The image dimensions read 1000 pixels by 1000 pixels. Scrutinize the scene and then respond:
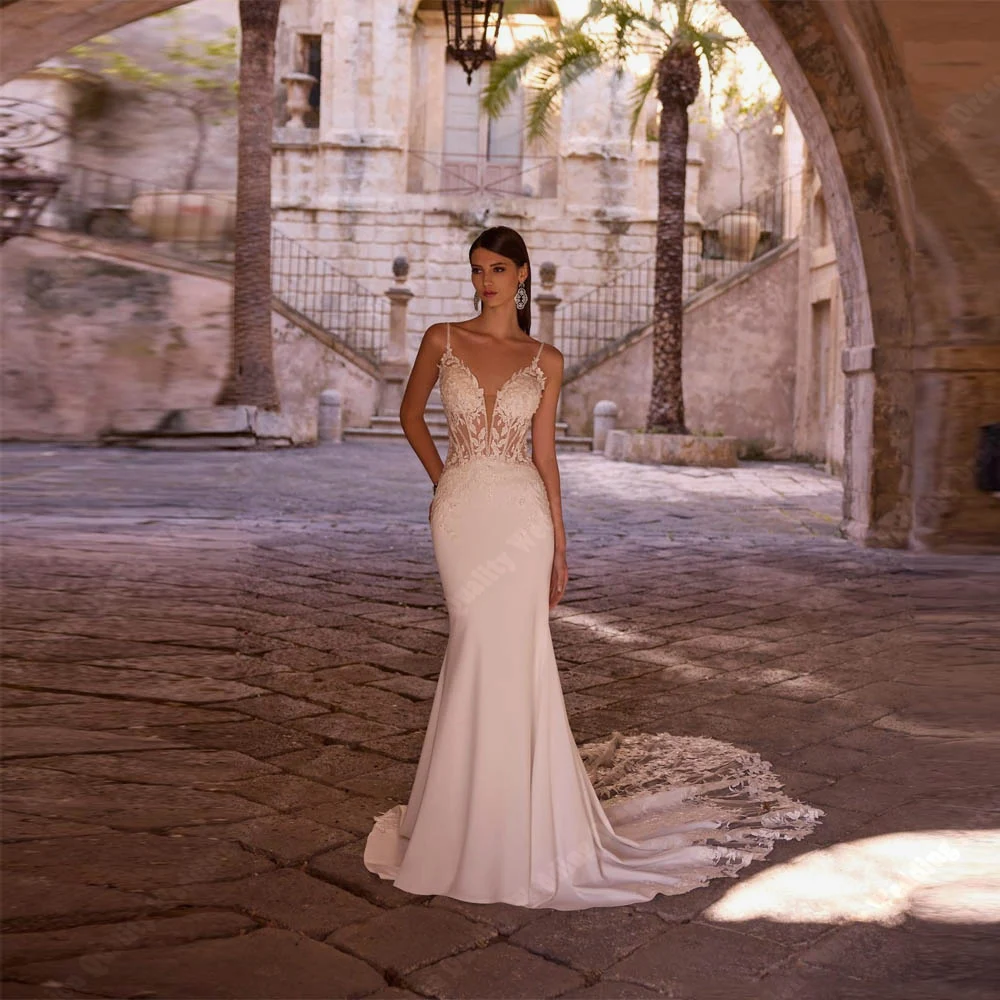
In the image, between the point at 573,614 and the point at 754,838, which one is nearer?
the point at 754,838

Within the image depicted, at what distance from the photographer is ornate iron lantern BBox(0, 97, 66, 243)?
10.5 m

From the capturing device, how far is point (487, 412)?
10.6 feet

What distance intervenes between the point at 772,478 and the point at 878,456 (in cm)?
773

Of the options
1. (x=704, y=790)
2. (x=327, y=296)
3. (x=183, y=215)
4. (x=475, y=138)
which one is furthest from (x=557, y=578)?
(x=475, y=138)

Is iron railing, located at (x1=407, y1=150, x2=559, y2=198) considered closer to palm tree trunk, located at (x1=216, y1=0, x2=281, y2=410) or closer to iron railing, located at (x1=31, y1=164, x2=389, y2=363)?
iron railing, located at (x1=31, y1=164, x2=389, y2=363)

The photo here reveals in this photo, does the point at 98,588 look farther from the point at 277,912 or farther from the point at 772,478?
the point at 772,478

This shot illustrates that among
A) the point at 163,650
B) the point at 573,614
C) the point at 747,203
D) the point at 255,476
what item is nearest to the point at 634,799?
the point at 163,650

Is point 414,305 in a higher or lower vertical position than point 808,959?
higher

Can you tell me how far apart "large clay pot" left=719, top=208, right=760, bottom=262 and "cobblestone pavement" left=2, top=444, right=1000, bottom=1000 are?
17.9m

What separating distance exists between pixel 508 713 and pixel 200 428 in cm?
1434

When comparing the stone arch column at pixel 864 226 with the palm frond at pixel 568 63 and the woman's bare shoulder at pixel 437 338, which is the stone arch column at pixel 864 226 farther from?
the palm frond at pixel 568 63

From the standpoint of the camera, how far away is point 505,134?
26578mm

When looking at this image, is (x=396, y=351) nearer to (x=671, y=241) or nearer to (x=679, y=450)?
(x=671, y=241)

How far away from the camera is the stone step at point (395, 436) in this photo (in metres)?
21.0
